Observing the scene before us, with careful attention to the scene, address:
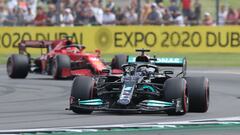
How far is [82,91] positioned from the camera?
1341 cm

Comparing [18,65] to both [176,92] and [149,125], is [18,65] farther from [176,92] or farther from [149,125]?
[149,125]

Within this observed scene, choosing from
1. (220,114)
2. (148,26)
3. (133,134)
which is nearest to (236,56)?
(148,26)

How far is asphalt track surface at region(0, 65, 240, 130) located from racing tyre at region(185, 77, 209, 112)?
0.16 m

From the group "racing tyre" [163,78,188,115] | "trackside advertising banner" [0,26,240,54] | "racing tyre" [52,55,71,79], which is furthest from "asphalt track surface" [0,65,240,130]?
"trackside advertising banner" [0,26,240,54]

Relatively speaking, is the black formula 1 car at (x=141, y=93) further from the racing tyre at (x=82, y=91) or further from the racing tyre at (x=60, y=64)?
the racing tyre at (x=60, y=64)

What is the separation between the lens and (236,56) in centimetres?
3219

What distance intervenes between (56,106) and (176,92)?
2944 mm

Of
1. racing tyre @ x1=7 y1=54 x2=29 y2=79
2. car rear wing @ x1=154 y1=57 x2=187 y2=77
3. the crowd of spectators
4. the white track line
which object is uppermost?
the crowd of spectators

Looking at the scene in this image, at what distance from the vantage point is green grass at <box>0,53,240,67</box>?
92.6 feet

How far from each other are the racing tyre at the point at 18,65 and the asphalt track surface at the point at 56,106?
24cm

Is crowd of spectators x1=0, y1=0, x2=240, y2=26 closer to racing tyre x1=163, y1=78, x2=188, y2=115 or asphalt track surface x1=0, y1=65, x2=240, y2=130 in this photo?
asphalt track surface x1=0, y1=65, x2=240, y2=130

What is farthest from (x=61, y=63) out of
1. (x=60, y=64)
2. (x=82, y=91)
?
(x=82, y=91)

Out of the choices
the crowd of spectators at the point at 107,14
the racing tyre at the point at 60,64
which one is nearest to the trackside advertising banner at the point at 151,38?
the crowd of spectators at the point at 107,14

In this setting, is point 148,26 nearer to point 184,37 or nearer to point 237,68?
point 184,37
